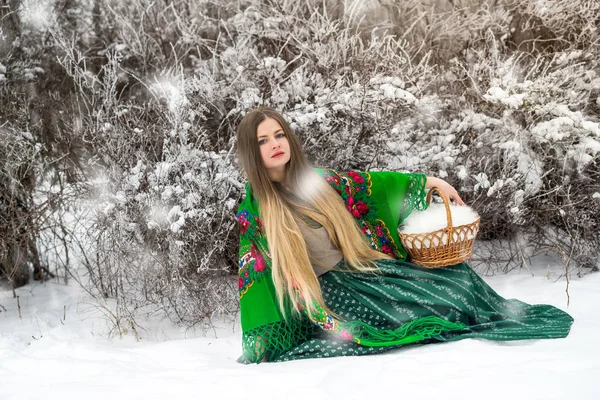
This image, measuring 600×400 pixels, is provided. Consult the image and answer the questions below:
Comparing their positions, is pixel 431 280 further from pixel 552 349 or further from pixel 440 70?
pixel 440 70

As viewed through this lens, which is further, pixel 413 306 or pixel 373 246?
pixel 373 246

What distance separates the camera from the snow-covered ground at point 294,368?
185 centimetres

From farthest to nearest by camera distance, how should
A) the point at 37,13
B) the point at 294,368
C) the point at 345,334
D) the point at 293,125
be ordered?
the point at 37,13 → the point at 293,125 → the point at 345,334 → the point at 294,368

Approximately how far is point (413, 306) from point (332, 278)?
1.34 feet

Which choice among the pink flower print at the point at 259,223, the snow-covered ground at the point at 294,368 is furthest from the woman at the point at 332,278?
the snow-covered ground at the point at 294,368

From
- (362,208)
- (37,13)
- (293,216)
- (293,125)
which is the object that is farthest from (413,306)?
(37,13)

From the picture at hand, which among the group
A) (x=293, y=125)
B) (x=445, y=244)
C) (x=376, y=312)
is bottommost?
(x=376, y=312)

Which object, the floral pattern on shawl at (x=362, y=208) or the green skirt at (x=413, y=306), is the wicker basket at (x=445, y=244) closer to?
the green skirt at (x=413, y=306)

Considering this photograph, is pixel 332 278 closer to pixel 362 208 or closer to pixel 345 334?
pixel 345 334

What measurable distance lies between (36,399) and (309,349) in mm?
1134

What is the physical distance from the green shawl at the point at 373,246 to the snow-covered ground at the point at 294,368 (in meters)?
0.10

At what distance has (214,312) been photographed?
11.1 ft

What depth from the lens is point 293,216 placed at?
2635mm

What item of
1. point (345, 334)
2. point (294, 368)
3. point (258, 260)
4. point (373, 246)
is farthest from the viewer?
point (373, 246)
